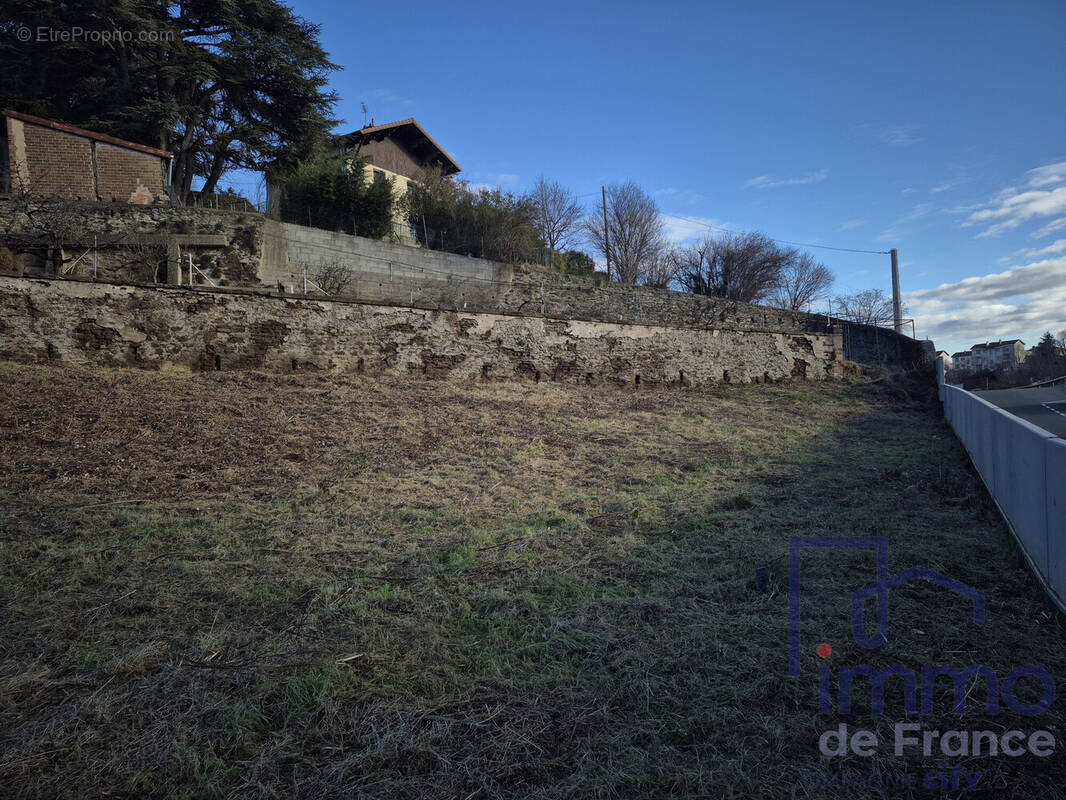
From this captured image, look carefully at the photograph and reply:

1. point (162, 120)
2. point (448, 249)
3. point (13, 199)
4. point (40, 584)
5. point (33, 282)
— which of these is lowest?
point (40, 584)

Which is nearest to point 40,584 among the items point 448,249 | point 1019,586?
point 1019,586

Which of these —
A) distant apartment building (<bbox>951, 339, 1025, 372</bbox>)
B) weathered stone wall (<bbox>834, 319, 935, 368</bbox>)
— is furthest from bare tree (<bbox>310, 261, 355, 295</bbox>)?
distant apartment building (<bbox>951, 339, 1025, 372</bbox>)

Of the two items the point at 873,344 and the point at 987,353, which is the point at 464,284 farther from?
the point at 987,353

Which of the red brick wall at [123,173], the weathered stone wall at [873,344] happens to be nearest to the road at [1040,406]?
the weathered stone wall at [873,344]

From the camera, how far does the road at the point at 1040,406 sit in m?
9.68

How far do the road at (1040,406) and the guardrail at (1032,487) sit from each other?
4298 millimetres

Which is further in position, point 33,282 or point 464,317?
point 464,317

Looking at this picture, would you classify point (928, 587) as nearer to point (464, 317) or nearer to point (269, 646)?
point (269, 646)

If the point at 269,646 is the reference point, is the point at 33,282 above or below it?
above

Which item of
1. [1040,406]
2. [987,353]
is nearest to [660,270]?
[1040,406]

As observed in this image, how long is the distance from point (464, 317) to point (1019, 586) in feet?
32.7

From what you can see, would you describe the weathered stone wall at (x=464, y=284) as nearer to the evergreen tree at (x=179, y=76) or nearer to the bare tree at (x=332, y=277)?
the bare tree at (x=332, y=277)

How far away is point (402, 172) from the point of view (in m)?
25.0

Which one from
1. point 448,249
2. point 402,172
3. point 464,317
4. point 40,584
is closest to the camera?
point 40,584
